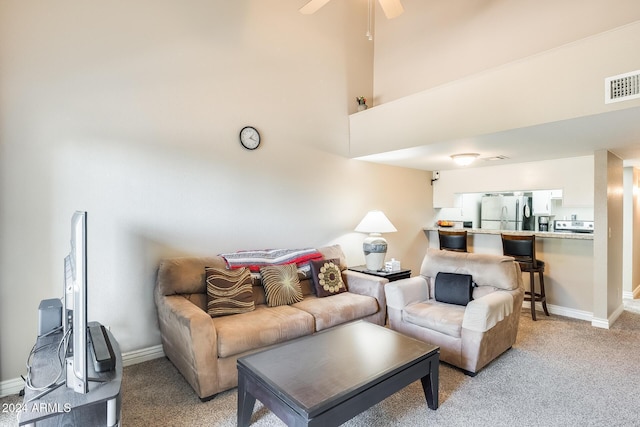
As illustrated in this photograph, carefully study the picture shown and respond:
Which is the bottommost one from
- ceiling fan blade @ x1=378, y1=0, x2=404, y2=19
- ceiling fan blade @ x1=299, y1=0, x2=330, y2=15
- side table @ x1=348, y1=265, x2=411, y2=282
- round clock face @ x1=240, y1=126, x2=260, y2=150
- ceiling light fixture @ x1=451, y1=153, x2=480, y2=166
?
side table @ x1=348, y1=265, x2=411, y2=282

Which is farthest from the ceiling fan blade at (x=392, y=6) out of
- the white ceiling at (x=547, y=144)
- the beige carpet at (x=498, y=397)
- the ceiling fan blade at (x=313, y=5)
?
the beige carpet at (x=498, y=397)

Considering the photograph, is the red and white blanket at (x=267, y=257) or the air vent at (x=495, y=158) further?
the air vent at (x=495, y=158)

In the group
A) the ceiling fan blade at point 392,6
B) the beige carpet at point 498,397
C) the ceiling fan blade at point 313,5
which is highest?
the ceiling fan blade at point 313,5

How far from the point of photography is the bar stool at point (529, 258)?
401 centimetres

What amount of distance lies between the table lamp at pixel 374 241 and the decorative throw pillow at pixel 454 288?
82 cm

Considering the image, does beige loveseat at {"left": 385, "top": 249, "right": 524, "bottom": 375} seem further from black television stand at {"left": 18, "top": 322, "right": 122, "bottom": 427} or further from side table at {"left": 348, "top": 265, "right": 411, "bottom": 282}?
black television stand at {"left": 18, "top": 322, "right": 122, "bottom": 427}

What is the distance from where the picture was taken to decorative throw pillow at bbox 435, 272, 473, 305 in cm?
314

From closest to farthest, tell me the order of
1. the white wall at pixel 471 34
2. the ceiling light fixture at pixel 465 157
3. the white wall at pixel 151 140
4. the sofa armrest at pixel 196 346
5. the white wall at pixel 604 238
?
the sofa armrest at pixel 196 346 → the white wall at pixel 151 140 → the white wall at pixel 471 34 → the white wall at pixel 604 238 → the ceiling light fixture at pixel 465 157

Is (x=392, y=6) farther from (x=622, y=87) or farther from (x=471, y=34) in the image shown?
(x=471, y=34)

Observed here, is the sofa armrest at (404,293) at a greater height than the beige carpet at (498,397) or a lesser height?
greater

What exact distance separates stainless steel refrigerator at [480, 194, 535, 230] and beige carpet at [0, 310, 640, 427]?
7.45 feet

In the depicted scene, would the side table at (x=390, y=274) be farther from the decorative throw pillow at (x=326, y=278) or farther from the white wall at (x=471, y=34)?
the white wall at (x=471, y=34)

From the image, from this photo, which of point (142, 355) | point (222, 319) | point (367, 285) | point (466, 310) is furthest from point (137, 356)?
point (466, 310)

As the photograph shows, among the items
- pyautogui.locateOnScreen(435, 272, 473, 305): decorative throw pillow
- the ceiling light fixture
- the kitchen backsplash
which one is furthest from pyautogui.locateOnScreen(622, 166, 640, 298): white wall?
pyautogui.locateOnScreen(435, 272, 473, 305): decorative throw pillow
